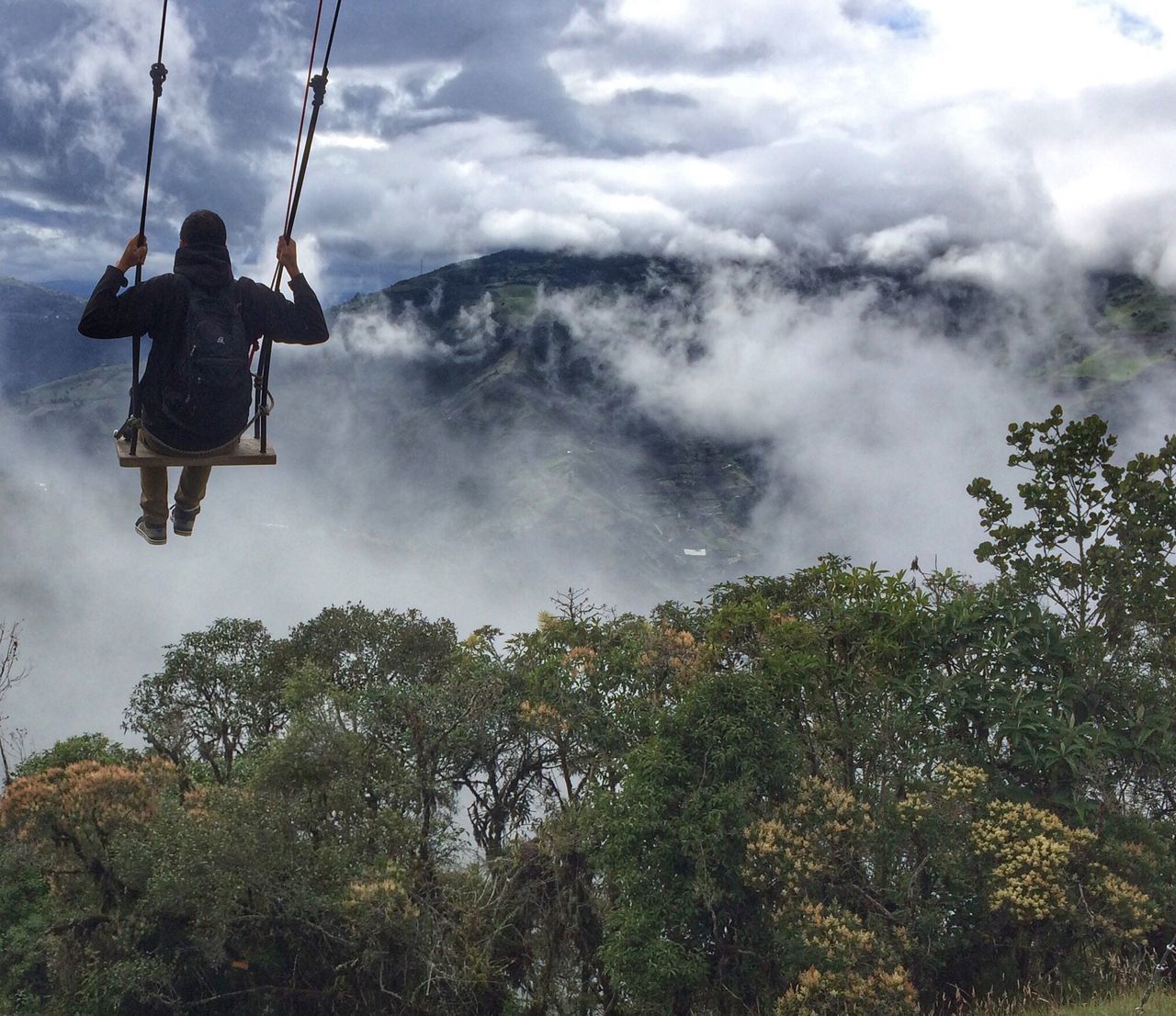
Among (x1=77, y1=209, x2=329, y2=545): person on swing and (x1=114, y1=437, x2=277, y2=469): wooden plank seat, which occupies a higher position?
(x1=77, y1=209, x2=329, y2=545): person on swing

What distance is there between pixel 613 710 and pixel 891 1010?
8.45m

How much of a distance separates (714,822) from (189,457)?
11227mm

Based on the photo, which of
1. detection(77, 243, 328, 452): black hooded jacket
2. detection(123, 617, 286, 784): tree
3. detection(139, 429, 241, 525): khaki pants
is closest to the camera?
detection(77, 243, 328, 452): black hooded jacket

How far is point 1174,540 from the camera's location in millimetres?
20406

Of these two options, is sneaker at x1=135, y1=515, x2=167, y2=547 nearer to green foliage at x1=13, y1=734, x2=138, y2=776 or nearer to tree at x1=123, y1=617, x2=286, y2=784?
green foliage at x1=13, y1=734, x2=138, y2=776

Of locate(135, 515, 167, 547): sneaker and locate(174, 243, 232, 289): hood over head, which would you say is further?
locate(135, 515, 167, 547): sneaker

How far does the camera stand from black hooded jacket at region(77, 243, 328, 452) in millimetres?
7340

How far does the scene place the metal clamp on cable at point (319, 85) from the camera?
8030 mm

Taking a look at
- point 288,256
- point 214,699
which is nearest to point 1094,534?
point 288,256

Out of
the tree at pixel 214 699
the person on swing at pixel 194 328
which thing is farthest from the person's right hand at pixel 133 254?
the tree at pixel 214 699

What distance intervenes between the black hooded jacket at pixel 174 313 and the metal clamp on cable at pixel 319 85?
1.33 metres

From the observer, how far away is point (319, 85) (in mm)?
8133

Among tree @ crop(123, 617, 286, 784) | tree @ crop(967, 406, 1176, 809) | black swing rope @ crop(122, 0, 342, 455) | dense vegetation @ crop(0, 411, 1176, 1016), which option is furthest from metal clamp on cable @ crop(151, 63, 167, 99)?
tree @ crop(123, 617, 286, 784)

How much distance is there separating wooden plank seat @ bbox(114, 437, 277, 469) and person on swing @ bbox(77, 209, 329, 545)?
0.20 ft
